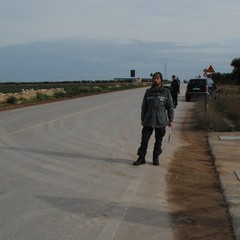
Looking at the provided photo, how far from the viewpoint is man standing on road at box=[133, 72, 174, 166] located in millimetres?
10281

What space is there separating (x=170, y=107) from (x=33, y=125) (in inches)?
356

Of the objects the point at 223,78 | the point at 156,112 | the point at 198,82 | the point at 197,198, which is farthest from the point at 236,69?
the point at 197,198

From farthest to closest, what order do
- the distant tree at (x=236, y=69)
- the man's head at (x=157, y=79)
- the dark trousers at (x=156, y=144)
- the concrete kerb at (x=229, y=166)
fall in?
the distant tree at (x=236, y=69) → the dark trousers at (x=156, y=144) → the man's head at (x=157, y=79) → the concrete kerb at (x=229, y=166)

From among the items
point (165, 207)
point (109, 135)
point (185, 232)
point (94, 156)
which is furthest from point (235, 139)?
point (185, 232)

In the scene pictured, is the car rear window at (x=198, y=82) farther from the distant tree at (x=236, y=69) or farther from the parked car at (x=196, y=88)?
the distant tree at (x=236, y=69)

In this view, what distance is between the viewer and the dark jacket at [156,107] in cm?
1028

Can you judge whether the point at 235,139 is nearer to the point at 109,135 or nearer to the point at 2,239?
the point at 109,135

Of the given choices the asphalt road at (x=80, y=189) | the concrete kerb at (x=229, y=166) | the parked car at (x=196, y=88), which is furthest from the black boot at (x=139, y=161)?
the parked car at (x=196, y=88)

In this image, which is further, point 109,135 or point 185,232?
point 109,135

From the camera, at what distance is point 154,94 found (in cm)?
1032

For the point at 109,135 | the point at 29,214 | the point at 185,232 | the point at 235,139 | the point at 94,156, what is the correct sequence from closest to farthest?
1. the point at 185,232
2. the point at 29,214
3. the point at 94,156
4. the point at 235,139
5. the point at 109,135

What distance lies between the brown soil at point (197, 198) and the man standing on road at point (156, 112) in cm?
67

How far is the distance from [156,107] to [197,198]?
9.93 feet

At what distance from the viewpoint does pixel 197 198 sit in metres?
7.62
